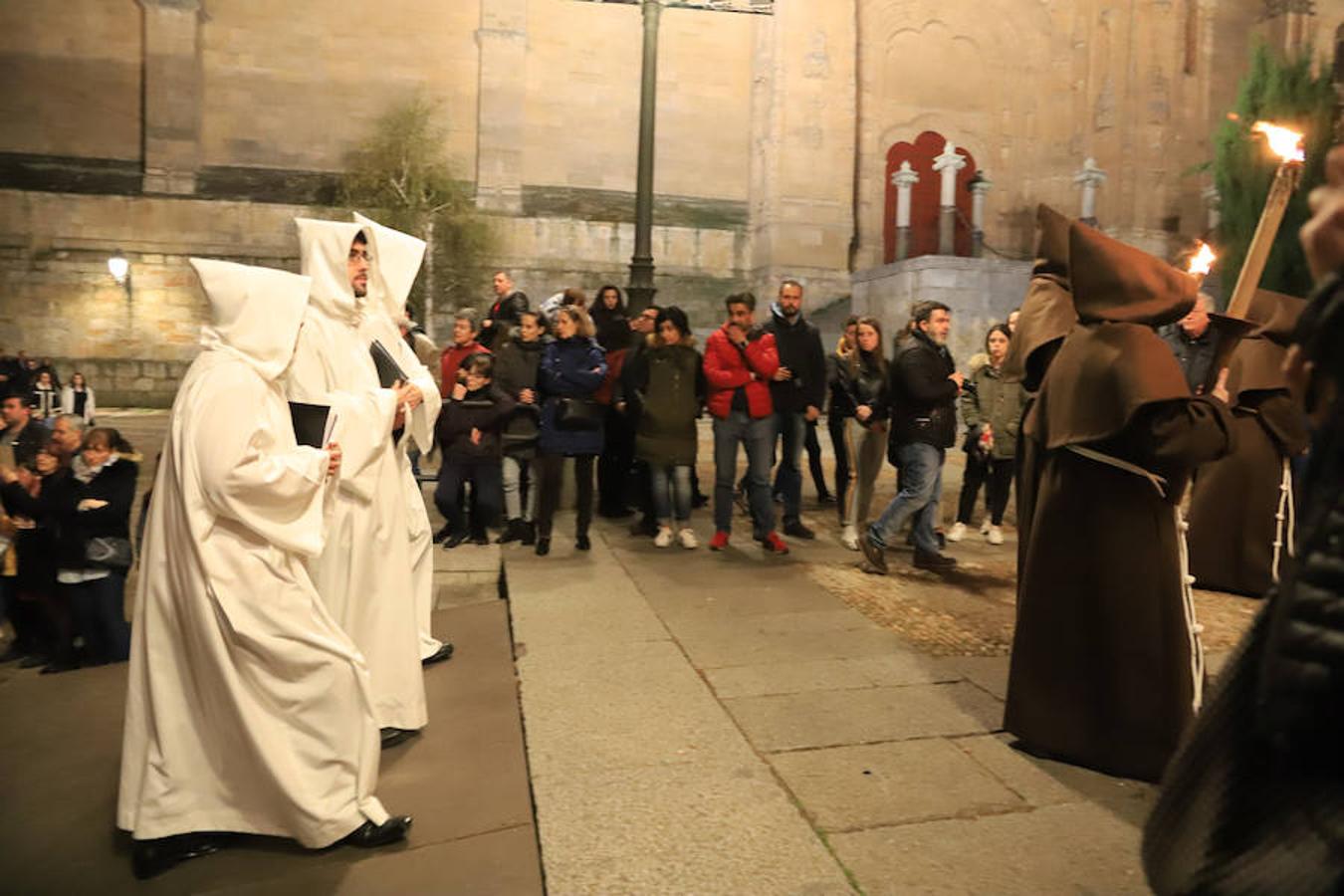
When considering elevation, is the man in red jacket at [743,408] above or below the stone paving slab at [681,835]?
above

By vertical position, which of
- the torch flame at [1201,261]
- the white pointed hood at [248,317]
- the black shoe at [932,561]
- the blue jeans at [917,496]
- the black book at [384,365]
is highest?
the torch flame at [1201,261]

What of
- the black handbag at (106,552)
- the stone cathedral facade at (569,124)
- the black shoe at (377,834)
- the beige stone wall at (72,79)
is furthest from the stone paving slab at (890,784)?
the beige stone wall at (72,79)

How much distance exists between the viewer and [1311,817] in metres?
1.47

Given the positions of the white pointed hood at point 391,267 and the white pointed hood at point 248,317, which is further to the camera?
the white pointed hood at point 391,267

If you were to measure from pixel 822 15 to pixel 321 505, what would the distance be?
21641 mm

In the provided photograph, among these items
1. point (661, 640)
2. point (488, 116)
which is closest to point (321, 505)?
point (661, 640)

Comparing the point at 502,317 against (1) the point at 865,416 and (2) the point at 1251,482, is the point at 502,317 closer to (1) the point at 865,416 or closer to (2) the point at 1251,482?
(1) the point at 865,416

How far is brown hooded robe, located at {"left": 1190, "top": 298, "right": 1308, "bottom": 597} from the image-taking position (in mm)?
6715

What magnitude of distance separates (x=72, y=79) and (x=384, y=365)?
73.9 ft

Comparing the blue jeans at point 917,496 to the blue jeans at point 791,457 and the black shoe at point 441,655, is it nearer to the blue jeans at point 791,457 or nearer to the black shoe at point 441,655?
the blue jeans at point 791,457

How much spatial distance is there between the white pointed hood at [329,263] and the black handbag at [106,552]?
267cm

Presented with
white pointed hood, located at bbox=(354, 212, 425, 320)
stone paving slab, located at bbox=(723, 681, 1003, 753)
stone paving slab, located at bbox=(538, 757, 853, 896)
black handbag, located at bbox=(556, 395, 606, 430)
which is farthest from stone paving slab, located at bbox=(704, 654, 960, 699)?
black handbag, located at bbox=(556, 395, 606, 430)

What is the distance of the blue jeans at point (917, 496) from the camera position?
723cm

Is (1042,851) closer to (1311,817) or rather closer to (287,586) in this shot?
(1311,817)
